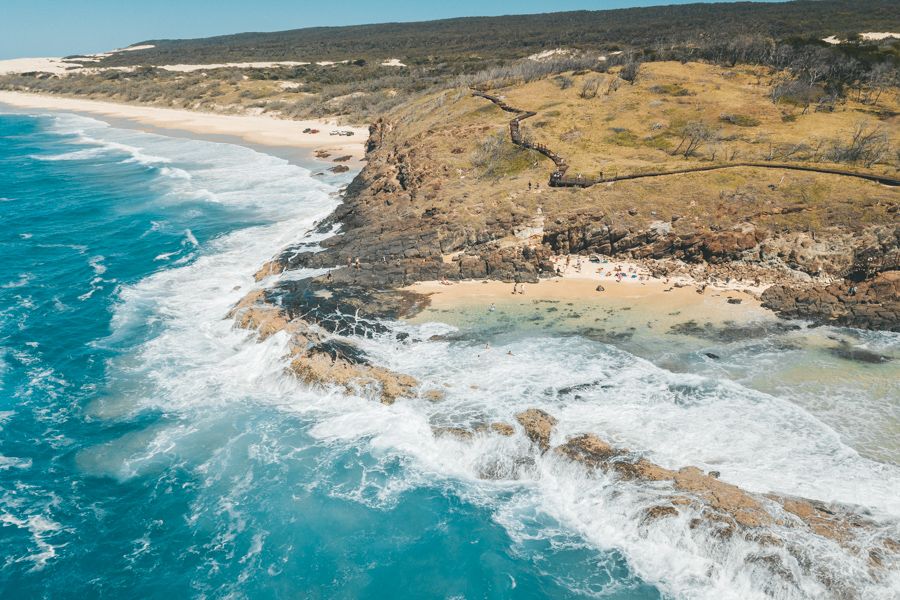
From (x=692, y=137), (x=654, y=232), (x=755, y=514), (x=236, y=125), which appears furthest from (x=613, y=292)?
(x=236, y=125)

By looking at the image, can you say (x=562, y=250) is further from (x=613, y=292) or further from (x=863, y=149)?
(x=863, y=149)

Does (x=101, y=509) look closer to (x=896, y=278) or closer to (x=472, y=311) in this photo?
(x=472, y=311)

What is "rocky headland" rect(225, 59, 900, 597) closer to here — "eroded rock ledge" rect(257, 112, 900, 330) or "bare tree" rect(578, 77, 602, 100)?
"eroded rock ledge" rect(257, 112, 900, 330)

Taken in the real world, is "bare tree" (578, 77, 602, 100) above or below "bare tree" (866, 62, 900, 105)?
above

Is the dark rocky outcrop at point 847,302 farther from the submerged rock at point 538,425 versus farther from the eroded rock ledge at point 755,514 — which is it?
the submerged rock at point 538,425

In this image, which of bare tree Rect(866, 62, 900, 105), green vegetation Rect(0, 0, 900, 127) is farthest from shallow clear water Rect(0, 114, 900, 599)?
A: bare tree Rect(866, 62, 900, 105)

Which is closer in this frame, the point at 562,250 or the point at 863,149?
the point at 562,250

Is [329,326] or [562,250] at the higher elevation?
[562,250]
